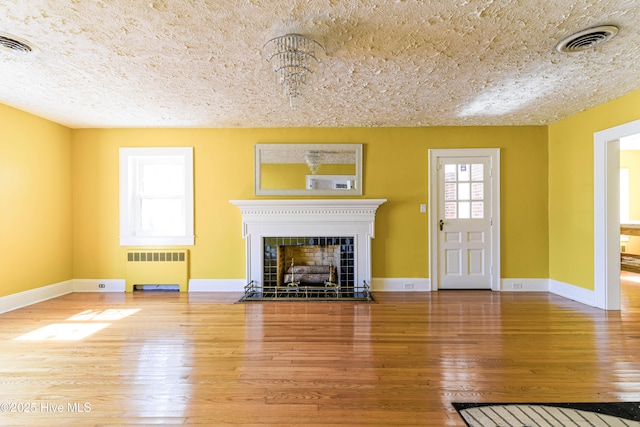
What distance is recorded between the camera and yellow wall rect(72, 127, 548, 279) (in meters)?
4.39

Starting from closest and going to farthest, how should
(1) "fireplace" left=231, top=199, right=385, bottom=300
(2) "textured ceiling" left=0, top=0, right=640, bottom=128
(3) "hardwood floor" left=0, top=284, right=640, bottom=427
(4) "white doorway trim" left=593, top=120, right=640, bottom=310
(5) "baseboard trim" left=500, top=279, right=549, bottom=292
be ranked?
(3) "hardwood floor" left=0, top=284, right=640, bottom=427
(2) "textured ceiling" left=0, top=0, right=640, bottom=128
(4) "white doorway trim" left=593, top=120, right=640, bottom=310
(1) "fireplace" left=231, top=199, right=385, bottom=300
(5) "baseboard trim" left=500, top=279, right=549, bottom=292

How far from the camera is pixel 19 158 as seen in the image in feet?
12.1

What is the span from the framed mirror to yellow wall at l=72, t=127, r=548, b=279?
132 mm

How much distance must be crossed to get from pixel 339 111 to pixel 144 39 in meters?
2.14

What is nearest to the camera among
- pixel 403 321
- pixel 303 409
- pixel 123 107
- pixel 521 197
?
pixel 303 409

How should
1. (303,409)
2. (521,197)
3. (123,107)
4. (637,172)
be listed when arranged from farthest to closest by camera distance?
A: (637,172) < (521,197) < (123,107) < (303,409)

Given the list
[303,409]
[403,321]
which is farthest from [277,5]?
[403,321]

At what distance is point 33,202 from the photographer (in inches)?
152

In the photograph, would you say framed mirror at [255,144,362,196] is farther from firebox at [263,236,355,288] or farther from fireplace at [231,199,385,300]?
firebox at [263,236,355,288]

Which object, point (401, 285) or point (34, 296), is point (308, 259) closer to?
point (401, 285)

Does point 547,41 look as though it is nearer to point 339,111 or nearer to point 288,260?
point 339,111

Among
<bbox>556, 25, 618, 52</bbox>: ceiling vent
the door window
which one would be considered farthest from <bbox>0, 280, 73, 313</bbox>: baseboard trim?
<bbox>556, 25, 618, 52</bbox>: ceiling vent

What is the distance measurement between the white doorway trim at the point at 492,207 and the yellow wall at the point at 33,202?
17.0 feet

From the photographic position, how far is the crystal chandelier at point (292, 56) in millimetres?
2139
